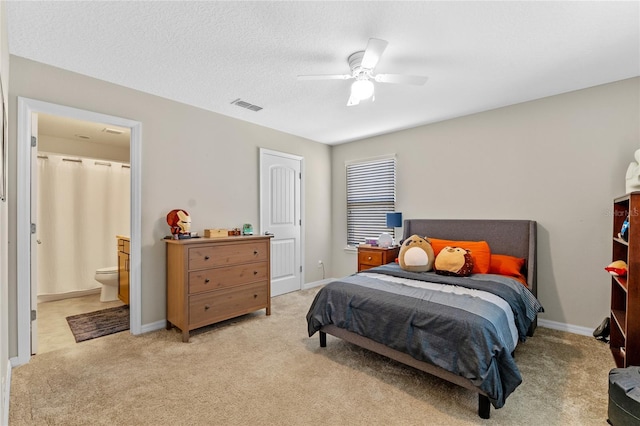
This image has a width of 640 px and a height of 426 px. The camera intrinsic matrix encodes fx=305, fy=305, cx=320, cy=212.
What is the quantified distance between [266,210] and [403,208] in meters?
2.00

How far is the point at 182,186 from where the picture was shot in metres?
3.48

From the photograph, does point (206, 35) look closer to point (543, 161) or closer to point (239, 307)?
point (239, 307)

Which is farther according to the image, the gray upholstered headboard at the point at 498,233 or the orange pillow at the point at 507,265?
the gray upholstered headboard at the point at 498,233

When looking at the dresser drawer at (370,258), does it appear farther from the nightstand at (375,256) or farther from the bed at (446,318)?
the bed at (446,318)

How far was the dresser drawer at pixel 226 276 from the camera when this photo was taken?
3.09 meters

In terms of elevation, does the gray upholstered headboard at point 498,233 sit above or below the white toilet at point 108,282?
above

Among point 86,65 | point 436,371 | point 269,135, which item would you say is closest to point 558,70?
point 436,371

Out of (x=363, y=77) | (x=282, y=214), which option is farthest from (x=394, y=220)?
(x=363, y=77)

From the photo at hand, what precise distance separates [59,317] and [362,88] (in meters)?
4.30

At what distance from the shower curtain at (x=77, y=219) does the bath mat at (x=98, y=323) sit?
1085mm

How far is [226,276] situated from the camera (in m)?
3.33

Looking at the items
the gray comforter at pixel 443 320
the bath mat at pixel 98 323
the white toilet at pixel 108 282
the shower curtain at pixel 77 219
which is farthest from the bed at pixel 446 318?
the shower curtain at pixel 77 219

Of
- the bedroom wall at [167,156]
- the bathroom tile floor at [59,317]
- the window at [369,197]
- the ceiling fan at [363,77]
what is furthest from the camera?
the window at [369,197]

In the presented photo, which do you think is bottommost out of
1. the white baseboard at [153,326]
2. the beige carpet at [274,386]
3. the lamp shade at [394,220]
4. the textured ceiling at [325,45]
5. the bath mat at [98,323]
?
the beige carpet at [274,386]
